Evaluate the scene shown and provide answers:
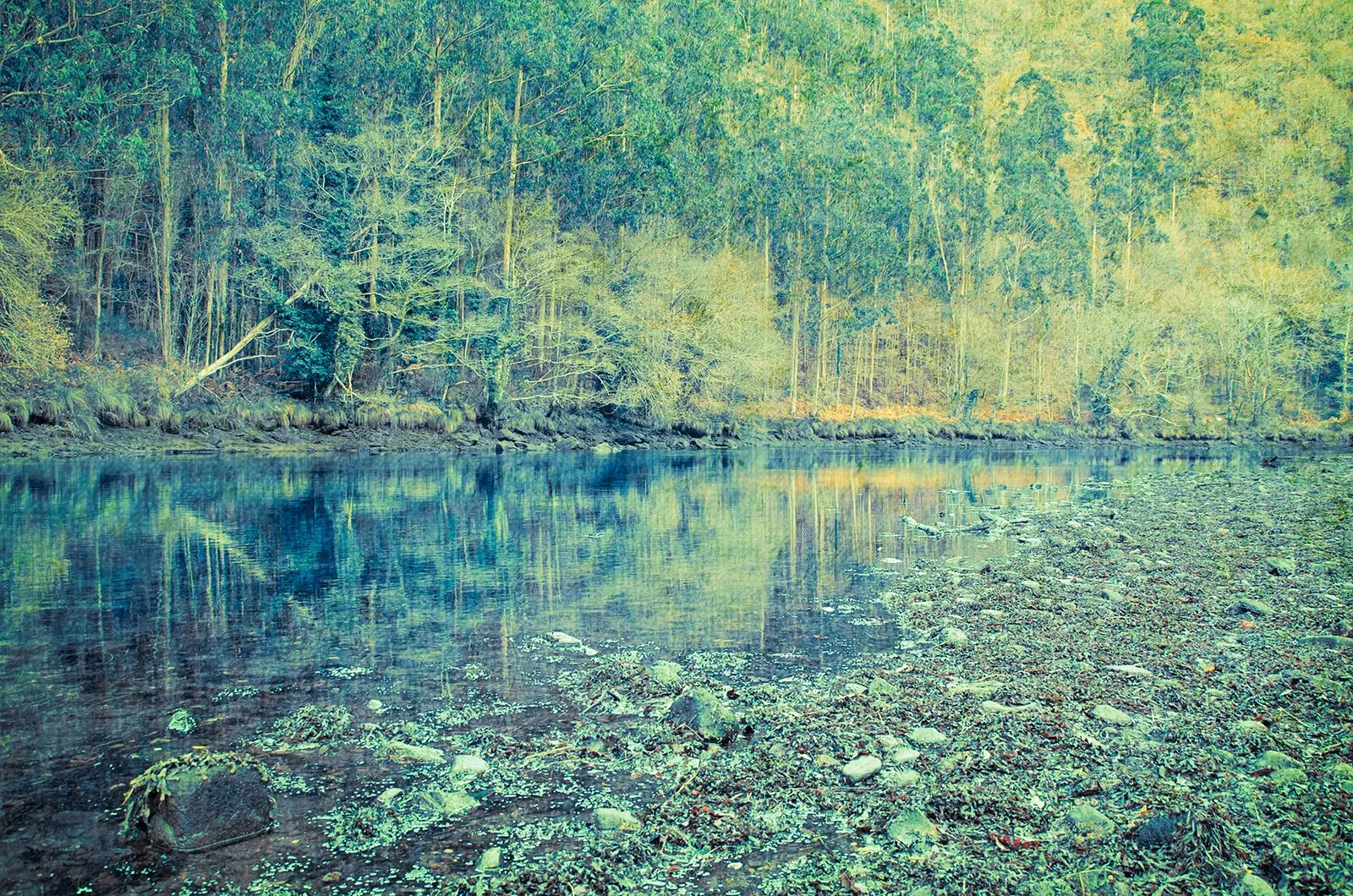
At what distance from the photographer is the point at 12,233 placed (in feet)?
77.7

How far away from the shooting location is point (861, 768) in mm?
4219

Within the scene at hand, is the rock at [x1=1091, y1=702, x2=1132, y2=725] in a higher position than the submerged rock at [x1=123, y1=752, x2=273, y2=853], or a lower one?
lower

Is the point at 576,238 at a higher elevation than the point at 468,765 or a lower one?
higher

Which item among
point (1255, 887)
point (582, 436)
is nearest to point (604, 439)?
point (582, 436)

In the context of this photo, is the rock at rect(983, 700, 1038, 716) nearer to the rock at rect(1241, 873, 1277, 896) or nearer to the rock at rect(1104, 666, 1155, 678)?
the rock at rect(1104, 666, 1155, 678)

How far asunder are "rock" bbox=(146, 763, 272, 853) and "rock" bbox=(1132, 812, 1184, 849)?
336 cm

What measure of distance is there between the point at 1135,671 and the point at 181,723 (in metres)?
5.49

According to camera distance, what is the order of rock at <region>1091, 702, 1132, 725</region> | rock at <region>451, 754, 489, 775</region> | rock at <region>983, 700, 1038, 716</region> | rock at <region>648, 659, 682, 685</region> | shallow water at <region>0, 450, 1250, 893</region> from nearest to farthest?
rock at <region>451, 754, 489, 775</region> → shallow water at <region>0, 450, 1250, 893</region> → rock at <region>1091, 702, 1132, 725</region> → rock at <region>983, 700, 1038, 716</region> → rock at <region>648, 659, 682, 685</region>

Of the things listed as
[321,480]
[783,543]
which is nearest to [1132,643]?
[783,543]

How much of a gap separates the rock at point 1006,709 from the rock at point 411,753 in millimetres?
2845

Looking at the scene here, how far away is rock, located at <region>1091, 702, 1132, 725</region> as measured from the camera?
491 cm

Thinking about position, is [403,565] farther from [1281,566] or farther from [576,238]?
[576,238]

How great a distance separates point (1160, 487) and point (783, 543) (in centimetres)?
1424

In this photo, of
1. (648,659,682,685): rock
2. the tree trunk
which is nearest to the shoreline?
the tree trunk
